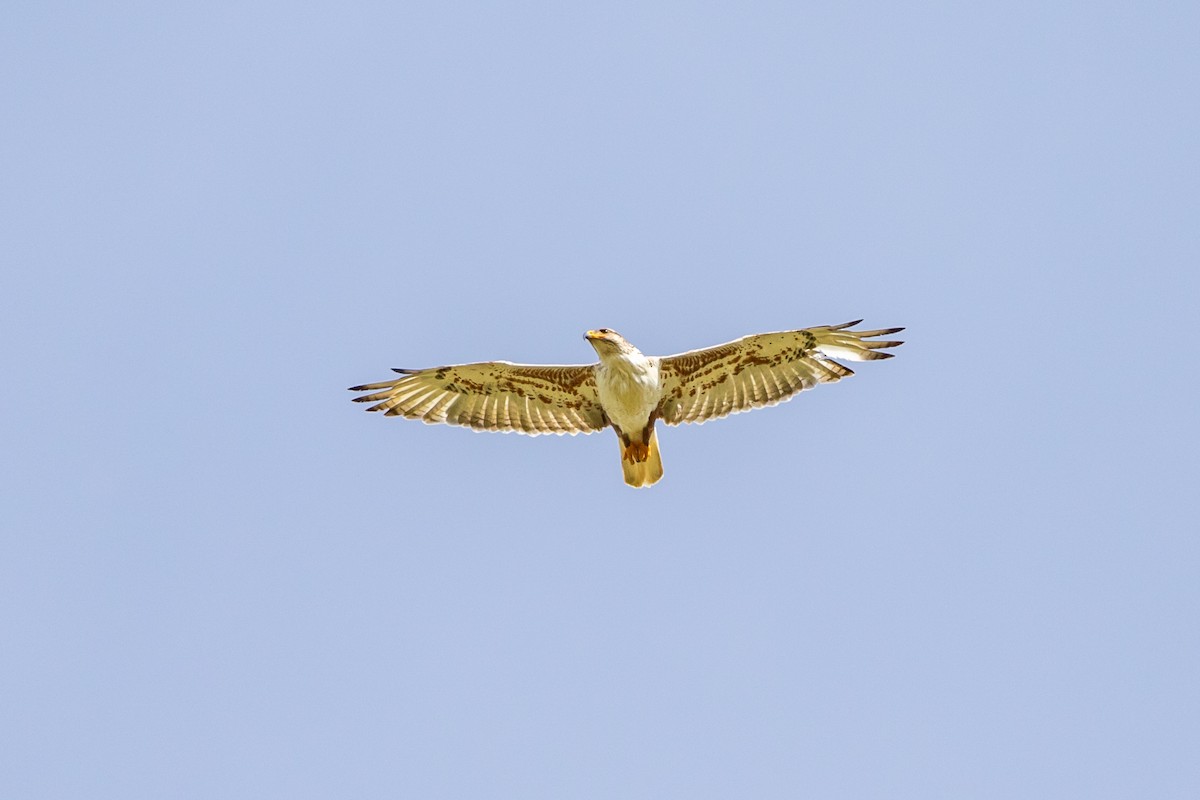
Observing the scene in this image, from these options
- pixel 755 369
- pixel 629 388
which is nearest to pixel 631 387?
pixel 629 388

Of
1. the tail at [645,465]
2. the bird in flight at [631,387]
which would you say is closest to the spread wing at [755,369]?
the bird in flight at [631,387]

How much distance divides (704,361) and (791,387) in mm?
1022

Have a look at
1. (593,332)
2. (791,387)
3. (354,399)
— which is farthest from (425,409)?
(791,387)

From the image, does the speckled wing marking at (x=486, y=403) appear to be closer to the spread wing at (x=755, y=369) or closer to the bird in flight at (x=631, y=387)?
the bird in flight at (x=631, y=387)

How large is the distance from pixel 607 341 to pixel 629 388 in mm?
696

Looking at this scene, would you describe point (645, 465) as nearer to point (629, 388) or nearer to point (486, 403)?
point (629, 388)

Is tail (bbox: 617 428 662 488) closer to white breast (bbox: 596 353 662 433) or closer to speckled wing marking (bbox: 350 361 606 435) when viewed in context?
white breast (bbox: 596 353 662 433)

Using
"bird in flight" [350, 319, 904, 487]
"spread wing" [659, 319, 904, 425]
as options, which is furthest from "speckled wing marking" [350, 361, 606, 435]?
"spread wing" [659, 319, 904, 425]

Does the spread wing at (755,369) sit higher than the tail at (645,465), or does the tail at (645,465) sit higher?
the spread wing at (755,369)

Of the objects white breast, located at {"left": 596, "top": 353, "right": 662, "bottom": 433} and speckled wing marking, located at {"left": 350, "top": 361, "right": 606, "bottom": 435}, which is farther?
speckled wing marking, located at {"left": 350, "top": 361, "right": 606, "bottom": 435}

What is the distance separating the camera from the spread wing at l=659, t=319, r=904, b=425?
19.1 metres

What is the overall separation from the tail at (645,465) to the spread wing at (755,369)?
54 cm

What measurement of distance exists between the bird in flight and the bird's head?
1cm

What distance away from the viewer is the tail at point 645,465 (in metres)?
19.2
